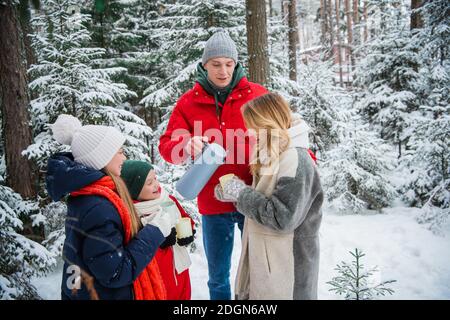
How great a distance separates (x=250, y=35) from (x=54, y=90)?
344 cm

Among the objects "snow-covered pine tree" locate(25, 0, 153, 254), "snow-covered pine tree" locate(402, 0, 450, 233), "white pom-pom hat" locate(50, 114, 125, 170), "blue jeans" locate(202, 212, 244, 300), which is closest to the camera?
"white pom-pom hat" locate(50, 114, 125, 170)

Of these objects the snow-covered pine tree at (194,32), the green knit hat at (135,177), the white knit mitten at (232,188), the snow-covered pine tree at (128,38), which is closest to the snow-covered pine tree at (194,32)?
the snow-covered pine tree at (194,32)

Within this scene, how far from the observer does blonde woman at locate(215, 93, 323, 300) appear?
187 cm

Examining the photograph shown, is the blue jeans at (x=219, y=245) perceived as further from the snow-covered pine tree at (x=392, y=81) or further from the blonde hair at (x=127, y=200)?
the snow-covered pine tree at (x=392, y=81)

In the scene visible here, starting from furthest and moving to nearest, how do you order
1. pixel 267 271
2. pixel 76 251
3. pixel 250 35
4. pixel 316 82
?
pixel 316 82 < pixel 250 35 < pixel 267 271 < pixel 76 251

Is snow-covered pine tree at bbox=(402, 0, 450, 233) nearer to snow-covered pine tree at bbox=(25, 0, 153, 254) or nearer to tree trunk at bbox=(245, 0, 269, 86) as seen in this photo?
tree trunk at bbox=(245, 0, 269, 86)

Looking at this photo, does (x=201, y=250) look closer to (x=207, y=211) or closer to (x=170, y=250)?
(x=207, y=211)

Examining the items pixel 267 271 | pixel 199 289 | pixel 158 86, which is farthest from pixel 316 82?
pixel 267 271

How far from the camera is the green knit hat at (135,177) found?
2.08m

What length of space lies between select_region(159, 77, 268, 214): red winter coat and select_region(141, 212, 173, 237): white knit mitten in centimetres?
62

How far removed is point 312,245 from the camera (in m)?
1.99

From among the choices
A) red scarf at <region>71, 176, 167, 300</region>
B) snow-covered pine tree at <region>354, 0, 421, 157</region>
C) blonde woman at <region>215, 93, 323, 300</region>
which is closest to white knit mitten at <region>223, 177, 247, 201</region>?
blonde woman at <region>215, 93, 323, 300</region>

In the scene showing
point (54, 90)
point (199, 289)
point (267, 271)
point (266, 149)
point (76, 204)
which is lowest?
point (199, 289)

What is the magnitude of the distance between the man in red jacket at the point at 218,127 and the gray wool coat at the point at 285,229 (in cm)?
54
